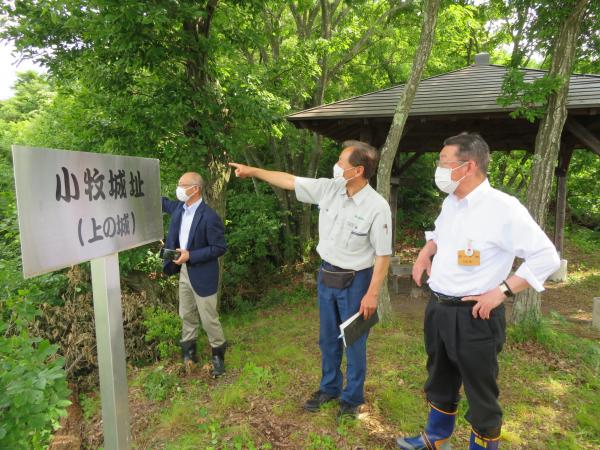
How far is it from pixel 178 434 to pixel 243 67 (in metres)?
4.51

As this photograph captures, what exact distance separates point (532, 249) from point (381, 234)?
94cm

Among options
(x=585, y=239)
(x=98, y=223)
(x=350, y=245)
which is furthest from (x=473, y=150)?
(x=585, y=239)

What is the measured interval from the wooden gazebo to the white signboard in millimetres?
4909

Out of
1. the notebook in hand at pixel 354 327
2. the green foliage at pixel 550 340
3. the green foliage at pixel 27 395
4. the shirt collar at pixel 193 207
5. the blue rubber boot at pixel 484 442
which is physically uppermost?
the shirt collar at pixel 193 207

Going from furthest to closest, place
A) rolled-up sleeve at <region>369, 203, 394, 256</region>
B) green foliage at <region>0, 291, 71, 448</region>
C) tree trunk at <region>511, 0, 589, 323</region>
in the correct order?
tree trunk at <region>511, 0, 589, 323</region>
rolled-up sleeve at <region>369, 203, 394, 256</region>
green foliage at <region>0, 291, 71, 448</region>

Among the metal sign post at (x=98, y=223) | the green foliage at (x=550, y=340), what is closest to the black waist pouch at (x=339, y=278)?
the metal sign post at (x=98, y=223)

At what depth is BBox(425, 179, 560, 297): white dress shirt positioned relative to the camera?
194cm

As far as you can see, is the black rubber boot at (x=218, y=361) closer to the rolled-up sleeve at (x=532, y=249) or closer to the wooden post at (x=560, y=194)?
the rolled-up sleeve at (x=532, y=249)

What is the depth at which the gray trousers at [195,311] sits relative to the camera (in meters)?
3.57

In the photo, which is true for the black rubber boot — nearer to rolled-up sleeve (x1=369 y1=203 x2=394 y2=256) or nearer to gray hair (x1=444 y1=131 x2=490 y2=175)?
rolled-up sleeve (x1=369 y1=203 x2=394 y2=256)

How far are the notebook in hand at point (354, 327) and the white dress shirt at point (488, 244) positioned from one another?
601 millimetres

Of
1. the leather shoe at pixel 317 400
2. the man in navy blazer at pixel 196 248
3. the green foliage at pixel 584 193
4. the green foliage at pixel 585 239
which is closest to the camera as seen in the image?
the leather shoe at pixel 317 400

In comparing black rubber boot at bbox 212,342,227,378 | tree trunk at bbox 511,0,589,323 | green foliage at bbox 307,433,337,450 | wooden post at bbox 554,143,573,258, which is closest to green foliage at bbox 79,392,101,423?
→ black rubber boot at bbox 212,342,227,378

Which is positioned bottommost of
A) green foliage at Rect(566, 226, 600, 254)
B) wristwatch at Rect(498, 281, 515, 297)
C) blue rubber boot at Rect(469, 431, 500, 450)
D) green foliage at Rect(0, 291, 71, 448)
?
green foliage at Rect(566, 226, 600, 254)
